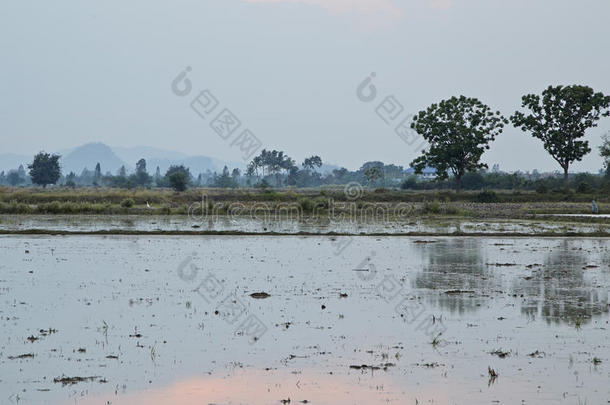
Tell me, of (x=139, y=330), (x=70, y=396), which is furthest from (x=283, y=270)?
(x=70, y=396)

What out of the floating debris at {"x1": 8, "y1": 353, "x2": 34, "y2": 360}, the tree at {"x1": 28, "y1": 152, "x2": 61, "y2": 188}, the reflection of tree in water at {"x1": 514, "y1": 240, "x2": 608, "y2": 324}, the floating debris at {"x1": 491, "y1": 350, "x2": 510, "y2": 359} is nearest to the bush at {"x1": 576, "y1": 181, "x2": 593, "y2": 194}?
the reflection of tree in water at {"x1": 514, "y1": 240, "x2": 608, "y2": 324}

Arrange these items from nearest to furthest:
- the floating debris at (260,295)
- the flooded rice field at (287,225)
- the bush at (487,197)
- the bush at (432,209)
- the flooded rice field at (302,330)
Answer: the flooded rice field at (302,330) → the floating debris at (260,295) → the flooded rice field at (287,225) → the bush at (432,209) → the bush at (487,197)

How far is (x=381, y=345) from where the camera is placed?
9742mm

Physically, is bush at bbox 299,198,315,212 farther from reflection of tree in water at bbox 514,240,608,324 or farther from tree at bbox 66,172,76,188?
tree at bbox 66,172,76,188

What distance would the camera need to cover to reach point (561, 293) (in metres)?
14.0

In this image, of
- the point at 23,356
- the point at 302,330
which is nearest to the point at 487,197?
the point at 302,330

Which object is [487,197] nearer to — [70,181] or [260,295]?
[260,295]

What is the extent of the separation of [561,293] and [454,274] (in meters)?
3.18

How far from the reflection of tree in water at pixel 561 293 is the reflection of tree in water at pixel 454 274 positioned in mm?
882

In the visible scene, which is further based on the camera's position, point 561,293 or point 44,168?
point 44,168

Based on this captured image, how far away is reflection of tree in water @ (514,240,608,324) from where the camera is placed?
12000 mm

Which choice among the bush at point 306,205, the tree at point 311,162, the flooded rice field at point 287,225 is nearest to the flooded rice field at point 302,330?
the flooded rice field at point 287,225

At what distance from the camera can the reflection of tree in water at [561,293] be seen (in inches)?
472

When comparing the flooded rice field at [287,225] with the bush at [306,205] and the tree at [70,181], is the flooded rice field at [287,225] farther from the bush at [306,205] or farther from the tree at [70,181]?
the tree at [70,181]
